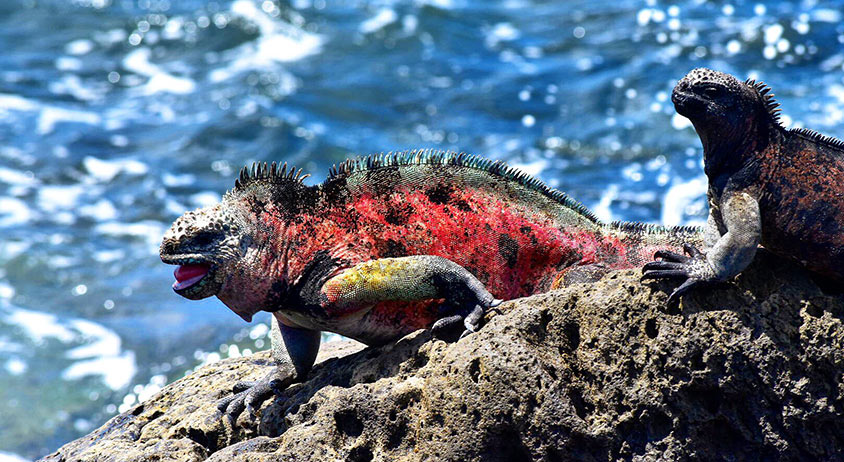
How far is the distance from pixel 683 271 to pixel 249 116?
45.0ft

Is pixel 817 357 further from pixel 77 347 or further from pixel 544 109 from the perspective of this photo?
pixel 544 109

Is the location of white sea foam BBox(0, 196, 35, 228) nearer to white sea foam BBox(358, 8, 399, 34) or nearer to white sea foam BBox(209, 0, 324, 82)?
white sea foam BBox(209, 0, 324, 82)

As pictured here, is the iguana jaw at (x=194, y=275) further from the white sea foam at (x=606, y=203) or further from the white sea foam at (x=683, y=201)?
the white sea foam at (x=606, y=203)

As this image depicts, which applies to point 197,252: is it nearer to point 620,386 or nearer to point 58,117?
point 620,386

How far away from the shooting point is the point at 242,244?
17.3ft

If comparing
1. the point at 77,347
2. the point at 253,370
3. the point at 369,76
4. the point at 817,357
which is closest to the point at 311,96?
the point at 369,76

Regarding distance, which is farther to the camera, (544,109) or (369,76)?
(369,76)

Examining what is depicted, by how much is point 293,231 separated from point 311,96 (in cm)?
1268

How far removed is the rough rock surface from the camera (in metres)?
4.19

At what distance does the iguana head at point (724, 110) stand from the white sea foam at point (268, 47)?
15.4m

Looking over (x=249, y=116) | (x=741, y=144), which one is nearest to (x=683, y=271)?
(x=741, y=144)

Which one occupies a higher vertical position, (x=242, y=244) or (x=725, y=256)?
(x=242, y=244)

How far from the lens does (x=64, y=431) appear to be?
1046 cm

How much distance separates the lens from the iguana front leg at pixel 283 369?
18.3 feet
